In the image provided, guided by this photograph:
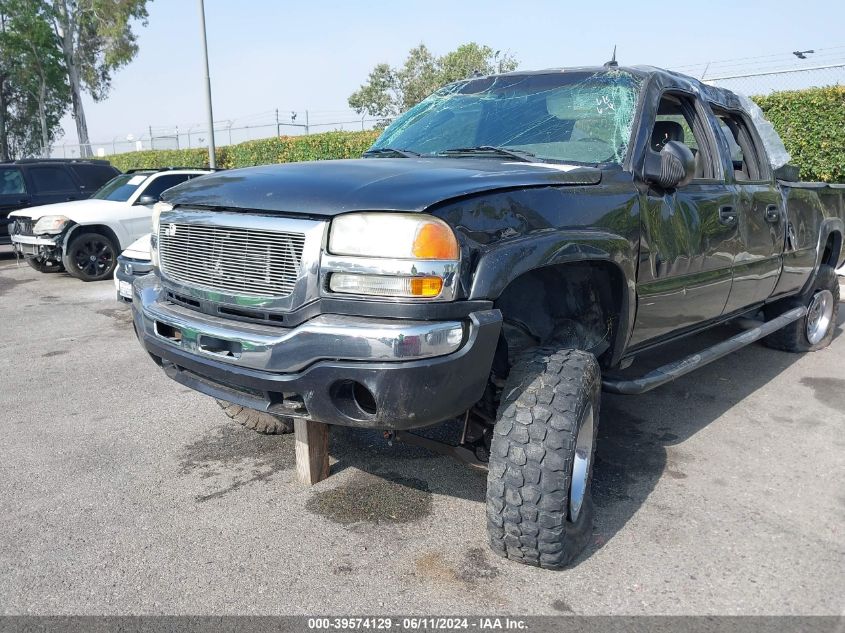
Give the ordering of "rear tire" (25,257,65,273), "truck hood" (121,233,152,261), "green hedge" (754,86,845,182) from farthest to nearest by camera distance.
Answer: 1. "rear tire" (25,257,65,273)
2. "green hedge" (754,86,845,182)
3. "truck hood" (121,233,152,261)

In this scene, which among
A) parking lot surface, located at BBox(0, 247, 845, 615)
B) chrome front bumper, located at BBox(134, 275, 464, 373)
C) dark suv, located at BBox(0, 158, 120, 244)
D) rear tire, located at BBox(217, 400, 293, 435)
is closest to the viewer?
chrome front bumper, located at BBox(134, 275, 464, 373)

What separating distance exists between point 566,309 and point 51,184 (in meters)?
11.7

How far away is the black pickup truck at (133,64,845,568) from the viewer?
2.29 m

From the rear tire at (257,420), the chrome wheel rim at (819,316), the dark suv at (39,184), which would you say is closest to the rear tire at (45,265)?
the dark suv at (39,184)

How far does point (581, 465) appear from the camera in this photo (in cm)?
279

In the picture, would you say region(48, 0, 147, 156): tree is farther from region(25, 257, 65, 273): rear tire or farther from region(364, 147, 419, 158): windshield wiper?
region(364, 147, 419, 158): windshield wiper

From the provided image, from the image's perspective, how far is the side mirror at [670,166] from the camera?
3082 mm

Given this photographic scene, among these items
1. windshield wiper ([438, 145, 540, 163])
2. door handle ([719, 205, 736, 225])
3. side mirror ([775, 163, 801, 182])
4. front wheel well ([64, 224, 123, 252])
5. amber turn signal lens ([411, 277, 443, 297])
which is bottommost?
front wheel well ([64, 224, 123, 252])

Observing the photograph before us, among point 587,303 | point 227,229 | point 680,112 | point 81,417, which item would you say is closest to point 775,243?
point 680,112

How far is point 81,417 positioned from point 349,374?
2.80 meters

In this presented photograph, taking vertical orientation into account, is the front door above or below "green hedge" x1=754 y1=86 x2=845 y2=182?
below

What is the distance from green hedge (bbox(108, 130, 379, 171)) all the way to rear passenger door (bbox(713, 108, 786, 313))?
9.73 metres

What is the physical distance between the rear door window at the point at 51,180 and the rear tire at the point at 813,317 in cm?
1150

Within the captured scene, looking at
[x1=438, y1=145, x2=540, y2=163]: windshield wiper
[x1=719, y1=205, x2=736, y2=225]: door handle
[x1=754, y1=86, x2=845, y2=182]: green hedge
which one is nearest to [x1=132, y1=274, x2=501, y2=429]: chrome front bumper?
[x1=438, y1=145, x2=540, y2=163]: windshield wiper
